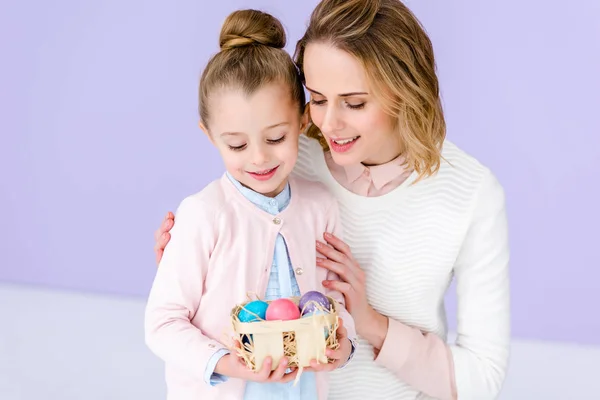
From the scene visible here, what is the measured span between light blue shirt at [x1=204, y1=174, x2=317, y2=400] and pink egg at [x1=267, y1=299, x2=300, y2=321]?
23 centimetres

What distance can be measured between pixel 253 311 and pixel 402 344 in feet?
2.11

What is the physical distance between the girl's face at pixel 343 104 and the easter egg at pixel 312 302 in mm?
412

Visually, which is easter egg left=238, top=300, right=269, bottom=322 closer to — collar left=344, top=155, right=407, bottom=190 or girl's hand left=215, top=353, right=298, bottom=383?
girl's hand left=215, top=353, right=298, bottom=383

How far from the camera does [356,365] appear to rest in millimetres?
2711

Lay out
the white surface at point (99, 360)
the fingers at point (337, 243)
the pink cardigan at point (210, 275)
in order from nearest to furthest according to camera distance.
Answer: the pink cardigan at point (210, 275) < the fingers at point (337, 243) < the white surface at point (99, 360)

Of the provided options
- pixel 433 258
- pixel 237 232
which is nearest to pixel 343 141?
pixel 237 232

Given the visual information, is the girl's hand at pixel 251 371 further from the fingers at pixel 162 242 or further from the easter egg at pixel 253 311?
the fingers at pixel 162 242

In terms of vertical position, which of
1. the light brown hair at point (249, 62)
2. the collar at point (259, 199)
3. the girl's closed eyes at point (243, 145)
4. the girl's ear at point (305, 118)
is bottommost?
the collar at point (259, 199)

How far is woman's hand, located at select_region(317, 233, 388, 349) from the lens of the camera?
2467mm

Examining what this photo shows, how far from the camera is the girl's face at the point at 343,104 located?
2.38 meters

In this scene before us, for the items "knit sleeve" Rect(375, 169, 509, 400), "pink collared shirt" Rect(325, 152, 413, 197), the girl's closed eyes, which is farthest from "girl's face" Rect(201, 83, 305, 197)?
"knit sleeve" Rect(375, 169, 509, 400)

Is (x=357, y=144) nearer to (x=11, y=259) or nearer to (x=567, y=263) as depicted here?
(x=567, y=263)

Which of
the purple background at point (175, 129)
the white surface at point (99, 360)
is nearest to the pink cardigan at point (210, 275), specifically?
the white surface at point (99, 360)

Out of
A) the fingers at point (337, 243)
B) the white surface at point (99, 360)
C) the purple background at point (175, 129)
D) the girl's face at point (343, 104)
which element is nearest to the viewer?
the girl's face at point (343, 104)
